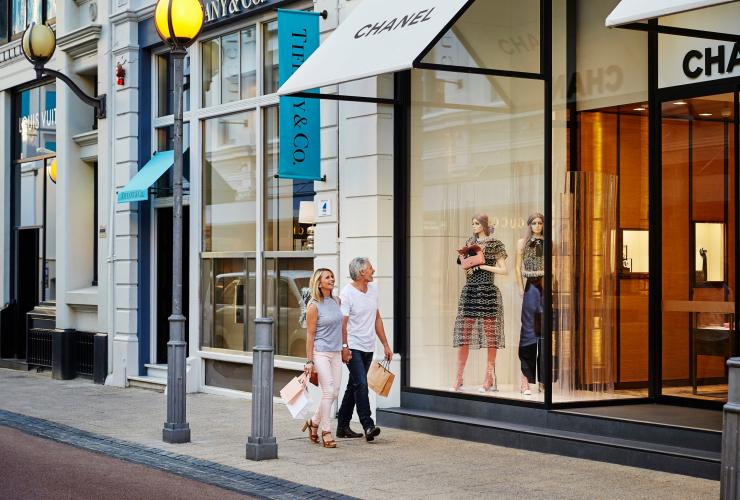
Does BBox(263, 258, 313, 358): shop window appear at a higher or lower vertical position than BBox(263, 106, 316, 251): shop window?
lower

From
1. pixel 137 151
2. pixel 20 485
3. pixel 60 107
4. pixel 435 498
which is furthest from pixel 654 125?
pixel 60 107

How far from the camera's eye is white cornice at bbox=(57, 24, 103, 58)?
1891 cm

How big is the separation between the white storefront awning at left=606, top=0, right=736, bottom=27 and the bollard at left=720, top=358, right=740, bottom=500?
127 inches

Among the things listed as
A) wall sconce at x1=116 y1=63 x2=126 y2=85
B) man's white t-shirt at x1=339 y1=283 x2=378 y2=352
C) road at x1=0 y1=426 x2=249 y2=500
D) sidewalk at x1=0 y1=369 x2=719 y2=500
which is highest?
wall sconce at x1=116 y1=63 x2=126 y2=85

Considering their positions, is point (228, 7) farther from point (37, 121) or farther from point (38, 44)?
point (37, 121)

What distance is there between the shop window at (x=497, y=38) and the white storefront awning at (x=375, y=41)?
0.72 meters

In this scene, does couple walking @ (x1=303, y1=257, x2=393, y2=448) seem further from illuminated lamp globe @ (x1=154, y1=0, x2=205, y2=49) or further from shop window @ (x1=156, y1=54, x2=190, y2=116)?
shop window @ (x1=156, y1=54, x2=190, y2=116)

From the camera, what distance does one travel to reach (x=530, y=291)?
476 inches

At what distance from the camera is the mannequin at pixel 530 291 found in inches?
470

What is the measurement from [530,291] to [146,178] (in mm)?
7478

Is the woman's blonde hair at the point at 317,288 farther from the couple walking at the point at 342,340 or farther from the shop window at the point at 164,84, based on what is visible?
the shop window at the point at 164,84

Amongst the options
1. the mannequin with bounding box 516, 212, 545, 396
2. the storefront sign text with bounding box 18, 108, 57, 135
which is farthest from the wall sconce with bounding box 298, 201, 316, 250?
the storefront sign text with bounding box 18, 108, 57, 135

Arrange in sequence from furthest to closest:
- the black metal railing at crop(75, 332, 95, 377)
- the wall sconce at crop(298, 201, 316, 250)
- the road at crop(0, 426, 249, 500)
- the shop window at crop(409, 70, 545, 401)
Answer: the black metal railing at crop(75, 332, 95, 377) → the wall sconce at crop(298, 201, 316, 250) → the shop window at crop(409, 70, 545, 401) → the road at crop(0, 426, 249, 500)

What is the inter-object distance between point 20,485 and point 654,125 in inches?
273
